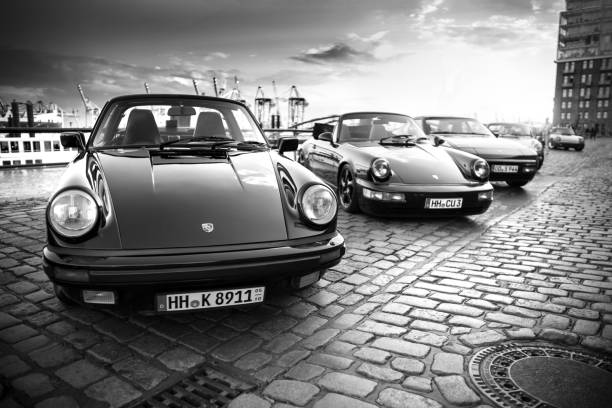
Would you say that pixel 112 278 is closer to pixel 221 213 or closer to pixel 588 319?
pixel 221 213

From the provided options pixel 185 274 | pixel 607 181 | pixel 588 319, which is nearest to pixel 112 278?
pixel 185 274

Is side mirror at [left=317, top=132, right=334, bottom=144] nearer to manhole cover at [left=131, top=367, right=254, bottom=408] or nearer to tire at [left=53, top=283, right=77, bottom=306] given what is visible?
tire at [left=53, top=283, right=77, bottom=306]

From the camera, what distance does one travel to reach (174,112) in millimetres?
4227

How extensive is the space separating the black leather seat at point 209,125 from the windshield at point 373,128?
10.0ft

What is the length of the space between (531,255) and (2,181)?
31.2ft

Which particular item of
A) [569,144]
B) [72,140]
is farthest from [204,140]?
[569,144]

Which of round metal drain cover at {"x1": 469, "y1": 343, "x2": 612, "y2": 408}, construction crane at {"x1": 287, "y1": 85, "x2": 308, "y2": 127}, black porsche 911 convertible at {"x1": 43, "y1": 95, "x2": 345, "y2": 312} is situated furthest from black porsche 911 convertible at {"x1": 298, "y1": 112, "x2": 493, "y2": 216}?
construction crane at {"x1": 287, "y1": 85, "x2": 308, "y2": 127}

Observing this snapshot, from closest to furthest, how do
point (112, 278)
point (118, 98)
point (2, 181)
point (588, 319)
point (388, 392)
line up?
point (388, 392) → point (112, 278) → point (588, 319) → point (118, 98) → point (2, 181)

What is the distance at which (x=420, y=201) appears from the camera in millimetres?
5562

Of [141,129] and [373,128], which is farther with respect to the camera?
[373,128]

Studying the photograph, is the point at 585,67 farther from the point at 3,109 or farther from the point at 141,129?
the point at 141,129

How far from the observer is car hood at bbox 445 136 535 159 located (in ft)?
28.4

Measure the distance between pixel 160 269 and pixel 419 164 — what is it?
4352mm

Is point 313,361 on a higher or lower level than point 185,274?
lower
